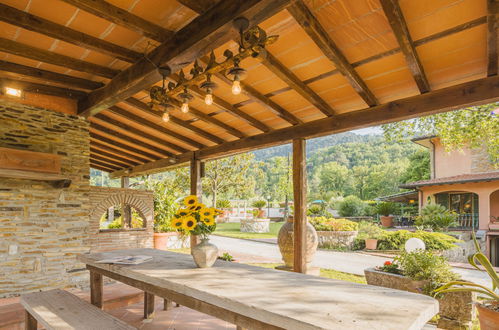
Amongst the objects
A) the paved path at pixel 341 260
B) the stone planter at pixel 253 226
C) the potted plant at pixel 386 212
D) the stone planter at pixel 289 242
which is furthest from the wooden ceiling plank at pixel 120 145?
the potted plant at pixel 386 212

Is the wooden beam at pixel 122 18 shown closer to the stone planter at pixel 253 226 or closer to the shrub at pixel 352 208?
the stone planter at pixel 253 226

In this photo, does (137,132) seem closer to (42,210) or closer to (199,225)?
(42,210)

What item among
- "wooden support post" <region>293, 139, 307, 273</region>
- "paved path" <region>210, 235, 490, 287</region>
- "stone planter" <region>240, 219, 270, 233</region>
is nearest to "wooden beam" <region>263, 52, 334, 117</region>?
"wooden support post" <region>293, 139, 307, 273</region>

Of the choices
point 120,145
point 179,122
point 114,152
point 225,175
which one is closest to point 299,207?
point 179,122

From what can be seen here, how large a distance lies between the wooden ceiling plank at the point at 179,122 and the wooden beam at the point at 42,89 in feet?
2.55

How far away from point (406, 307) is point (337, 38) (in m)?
2.57

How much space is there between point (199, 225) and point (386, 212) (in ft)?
53.4

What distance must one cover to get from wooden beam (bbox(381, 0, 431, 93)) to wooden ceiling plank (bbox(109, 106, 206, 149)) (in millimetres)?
4589

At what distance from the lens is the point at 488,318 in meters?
2.50

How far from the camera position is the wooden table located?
59.5 inches

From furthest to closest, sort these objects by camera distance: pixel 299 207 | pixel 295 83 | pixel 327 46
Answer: pixel 299 207 → pixel 295 83 → pixel 327 46

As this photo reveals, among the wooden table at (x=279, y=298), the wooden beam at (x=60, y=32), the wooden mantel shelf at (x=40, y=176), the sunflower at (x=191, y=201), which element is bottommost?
the wooden table at (x=279, y=298)

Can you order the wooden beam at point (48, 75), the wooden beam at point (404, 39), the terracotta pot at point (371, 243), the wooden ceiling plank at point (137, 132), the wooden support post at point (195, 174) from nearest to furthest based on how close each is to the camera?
the wooden beam at point (404, 39) < the wooden beam at point (48, 75) < the wooden ceiling plank at point (137, 132) < the wooden support post at point (195, 174) < the terracotta pot at point (371, 243)

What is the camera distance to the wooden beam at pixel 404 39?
2.63 meters
